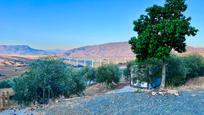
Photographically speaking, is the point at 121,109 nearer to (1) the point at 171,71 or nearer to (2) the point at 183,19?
(2) the point at 183,19

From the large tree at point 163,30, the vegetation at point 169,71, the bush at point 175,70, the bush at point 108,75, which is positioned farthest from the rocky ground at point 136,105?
the bush at point 108,75

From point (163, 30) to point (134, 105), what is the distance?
8348mm

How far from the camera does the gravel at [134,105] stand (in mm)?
18109

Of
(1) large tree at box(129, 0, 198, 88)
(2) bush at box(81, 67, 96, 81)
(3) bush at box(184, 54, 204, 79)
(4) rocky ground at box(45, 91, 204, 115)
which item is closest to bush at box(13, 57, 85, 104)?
(1) large tree at box(129, 0, 198, 88)

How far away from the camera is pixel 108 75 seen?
8275 cm

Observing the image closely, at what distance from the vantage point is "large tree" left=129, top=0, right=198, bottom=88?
26484 mm

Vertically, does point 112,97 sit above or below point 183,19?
below

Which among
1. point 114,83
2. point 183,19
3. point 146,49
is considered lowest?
point 114,83

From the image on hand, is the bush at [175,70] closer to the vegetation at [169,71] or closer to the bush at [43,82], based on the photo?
the vegetation at [169,71]

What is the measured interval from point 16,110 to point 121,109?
720 centimetres

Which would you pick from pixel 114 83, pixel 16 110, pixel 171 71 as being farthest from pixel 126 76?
pixel 16 110

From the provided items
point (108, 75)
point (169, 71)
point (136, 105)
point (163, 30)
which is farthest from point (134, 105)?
point (108, 75)

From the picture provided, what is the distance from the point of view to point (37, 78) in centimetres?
4288

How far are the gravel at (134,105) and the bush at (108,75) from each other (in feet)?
198
